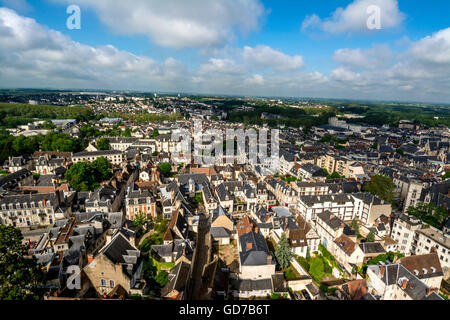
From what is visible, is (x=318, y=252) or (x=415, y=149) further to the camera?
(x=415, y=149)

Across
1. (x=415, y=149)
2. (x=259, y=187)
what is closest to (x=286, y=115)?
(x=415, y=149)

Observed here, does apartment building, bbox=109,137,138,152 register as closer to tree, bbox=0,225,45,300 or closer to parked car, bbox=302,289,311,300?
tree, bbox=0,225,45,300

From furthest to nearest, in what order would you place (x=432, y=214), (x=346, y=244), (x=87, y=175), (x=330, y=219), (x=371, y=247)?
(x=87, y=175) < (x=432, y=214) < (x=330, y=219) < (x=346, y=244) < (x=371, y=247)

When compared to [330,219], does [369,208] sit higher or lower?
higher

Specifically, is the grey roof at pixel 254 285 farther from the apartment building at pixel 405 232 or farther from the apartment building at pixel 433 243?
the apartment building at pixel 433 243

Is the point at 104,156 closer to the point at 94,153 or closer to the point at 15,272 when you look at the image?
the point at 94,153

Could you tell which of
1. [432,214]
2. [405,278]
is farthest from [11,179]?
[432,214]

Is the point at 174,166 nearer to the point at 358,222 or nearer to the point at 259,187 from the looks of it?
the point at 259,187
